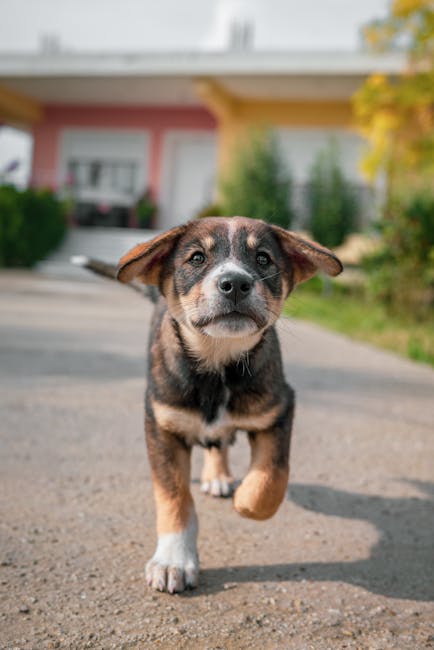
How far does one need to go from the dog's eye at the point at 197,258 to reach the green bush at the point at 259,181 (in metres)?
13.3

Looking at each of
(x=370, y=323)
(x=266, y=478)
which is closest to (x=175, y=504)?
(x=266, y=478)

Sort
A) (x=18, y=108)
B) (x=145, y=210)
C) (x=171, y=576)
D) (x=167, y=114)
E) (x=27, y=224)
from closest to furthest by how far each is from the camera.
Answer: (x=171, y=576) < (x=27, y=224) < (x=145, y=210) < (x=18, y=108) < (x=167, y=114)

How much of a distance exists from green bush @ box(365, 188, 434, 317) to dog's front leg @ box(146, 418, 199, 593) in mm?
7765

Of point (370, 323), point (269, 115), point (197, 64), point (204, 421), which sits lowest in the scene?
point (370, 323)

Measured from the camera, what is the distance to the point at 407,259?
9.89 m

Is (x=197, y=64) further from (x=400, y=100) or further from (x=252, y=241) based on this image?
(x=252, y=241)

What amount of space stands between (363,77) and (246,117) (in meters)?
3.96

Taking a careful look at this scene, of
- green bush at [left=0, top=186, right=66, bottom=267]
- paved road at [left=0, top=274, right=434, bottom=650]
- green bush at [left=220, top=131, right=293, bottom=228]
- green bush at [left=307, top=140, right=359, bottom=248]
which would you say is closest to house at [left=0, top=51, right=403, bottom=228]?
green bush at [left=307, top=140, right=359, bottom=248]

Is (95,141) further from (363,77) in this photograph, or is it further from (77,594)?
(77,594)

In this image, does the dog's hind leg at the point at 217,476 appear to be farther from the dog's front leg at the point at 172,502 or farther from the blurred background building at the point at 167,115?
the blurred background building at the point at 167,115

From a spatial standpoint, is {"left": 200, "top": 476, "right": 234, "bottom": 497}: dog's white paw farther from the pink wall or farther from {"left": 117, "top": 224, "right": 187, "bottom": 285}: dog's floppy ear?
the pink wall

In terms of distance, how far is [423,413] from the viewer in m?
5.11

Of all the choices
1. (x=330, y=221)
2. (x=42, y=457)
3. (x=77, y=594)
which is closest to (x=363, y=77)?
(x=330, y=221)

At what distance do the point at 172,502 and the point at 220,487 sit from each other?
31.2 inches
